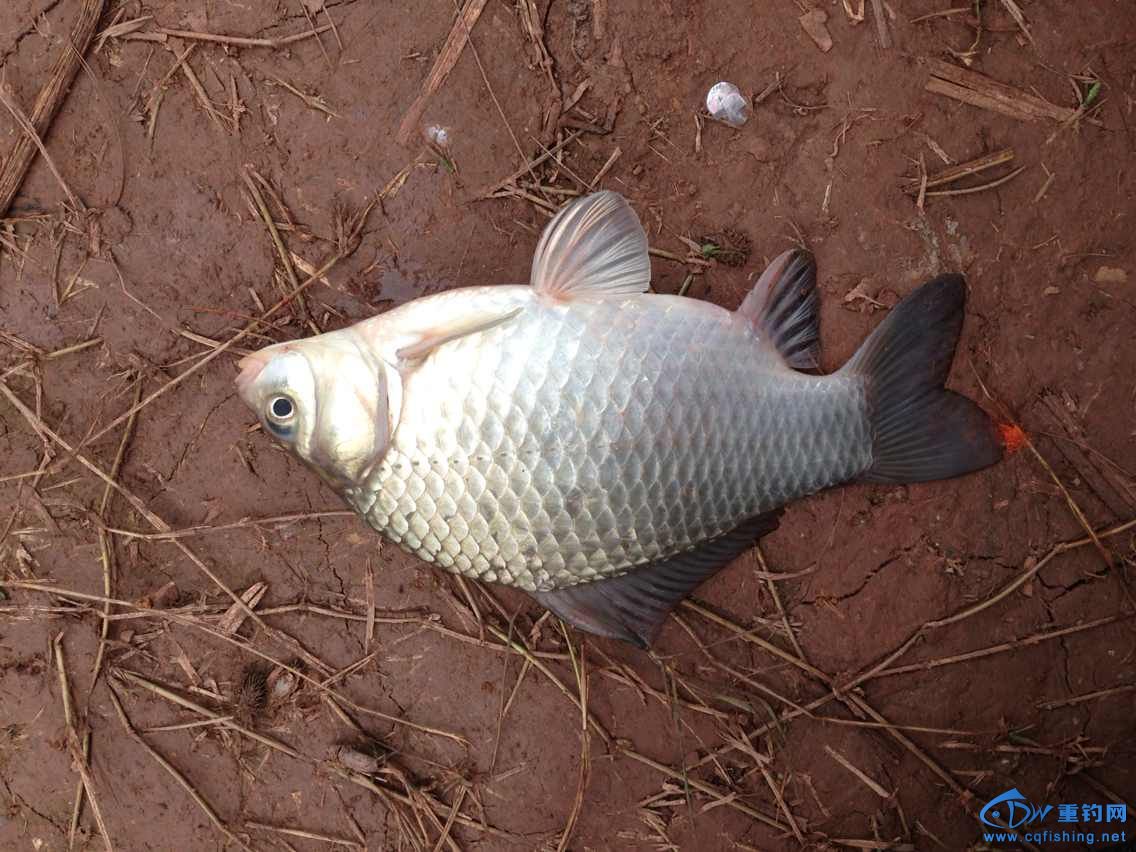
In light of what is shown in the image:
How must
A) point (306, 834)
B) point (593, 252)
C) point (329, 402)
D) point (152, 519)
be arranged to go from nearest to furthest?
1. point (329, 402)
2. point (593, 252)
3. point (152, 519)
4. point (306, 834)

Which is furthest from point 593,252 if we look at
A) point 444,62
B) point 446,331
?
point 444,62

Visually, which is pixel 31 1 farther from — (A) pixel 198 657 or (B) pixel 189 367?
(A) pixel 198 657

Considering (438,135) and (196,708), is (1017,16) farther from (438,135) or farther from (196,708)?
(196,708)

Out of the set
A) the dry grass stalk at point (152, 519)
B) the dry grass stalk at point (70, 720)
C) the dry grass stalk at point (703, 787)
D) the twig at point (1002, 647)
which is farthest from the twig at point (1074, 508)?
the dry grass stalk at point (70, 720)

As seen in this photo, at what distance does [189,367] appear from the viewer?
225cm

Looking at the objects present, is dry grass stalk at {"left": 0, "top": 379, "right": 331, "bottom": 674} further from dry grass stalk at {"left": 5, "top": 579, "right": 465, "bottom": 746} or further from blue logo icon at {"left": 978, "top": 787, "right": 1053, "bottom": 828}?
blue logo icon at {"left": 978, "top": 787, "right": 1053, "bottom": 828}

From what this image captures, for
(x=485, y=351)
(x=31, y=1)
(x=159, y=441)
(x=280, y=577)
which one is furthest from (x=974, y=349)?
(x=31, y=1)

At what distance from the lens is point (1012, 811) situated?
7.59ft

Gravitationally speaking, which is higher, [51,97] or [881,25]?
[881,25]

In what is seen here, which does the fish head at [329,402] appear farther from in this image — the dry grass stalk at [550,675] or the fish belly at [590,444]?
the dry grass stalk at [550,675]

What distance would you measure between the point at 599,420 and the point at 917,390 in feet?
2.89

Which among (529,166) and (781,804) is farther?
(781,804)

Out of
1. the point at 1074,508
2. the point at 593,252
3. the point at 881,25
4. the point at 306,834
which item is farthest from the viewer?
the point at 306,834

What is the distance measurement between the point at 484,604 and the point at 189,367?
119 cm
